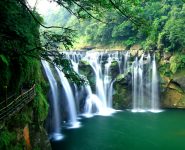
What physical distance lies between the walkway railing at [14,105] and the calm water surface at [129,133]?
21.4 ft

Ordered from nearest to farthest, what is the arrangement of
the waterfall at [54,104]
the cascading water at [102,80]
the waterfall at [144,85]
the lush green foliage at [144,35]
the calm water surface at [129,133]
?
the calm water surface at [129,133], the waterfall at [54,104], the cascading water at [102,80], the waterfall at [144,85], the lush green foliage at [144,35]

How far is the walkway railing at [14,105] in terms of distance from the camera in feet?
32.7

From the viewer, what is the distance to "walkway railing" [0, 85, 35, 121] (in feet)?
32.7

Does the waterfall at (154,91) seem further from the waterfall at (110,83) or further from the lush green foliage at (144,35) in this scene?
the lush green foliage at (144,35)

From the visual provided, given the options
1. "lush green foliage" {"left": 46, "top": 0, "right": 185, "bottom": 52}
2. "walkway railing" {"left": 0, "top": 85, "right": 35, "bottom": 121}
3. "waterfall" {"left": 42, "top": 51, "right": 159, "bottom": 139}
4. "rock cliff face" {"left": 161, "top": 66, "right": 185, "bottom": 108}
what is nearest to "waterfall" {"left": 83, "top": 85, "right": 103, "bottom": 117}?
"waterfall" {"left": 42, "top": 51, "right": 159, "bottom": 139}

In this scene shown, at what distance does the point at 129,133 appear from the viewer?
21.2 meters

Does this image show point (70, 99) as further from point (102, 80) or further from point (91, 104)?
point (102, 80)

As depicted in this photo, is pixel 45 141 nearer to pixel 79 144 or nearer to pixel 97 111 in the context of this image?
pixel 79 144

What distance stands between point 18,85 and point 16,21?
4.51 meters

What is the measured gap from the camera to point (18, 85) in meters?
11.9

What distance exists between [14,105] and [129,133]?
39.2 feet

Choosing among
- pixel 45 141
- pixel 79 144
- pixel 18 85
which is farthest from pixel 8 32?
pixel 79 144

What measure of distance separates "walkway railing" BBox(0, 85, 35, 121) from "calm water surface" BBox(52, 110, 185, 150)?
21.4ft

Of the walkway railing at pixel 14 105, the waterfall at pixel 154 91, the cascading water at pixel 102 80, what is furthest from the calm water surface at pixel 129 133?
the walkway railing at pixel 14 105
